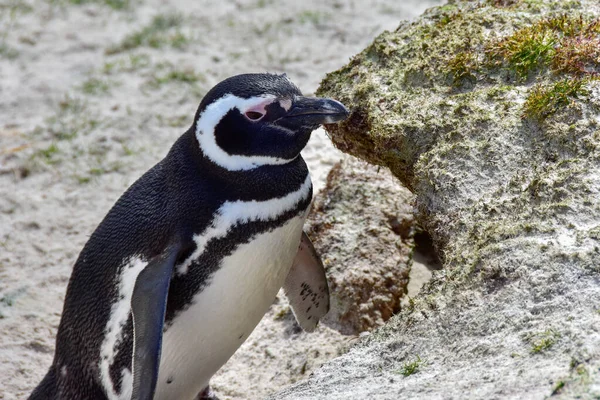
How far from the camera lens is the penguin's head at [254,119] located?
259cm

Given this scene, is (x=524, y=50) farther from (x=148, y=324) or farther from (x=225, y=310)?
(x=148, y=324)

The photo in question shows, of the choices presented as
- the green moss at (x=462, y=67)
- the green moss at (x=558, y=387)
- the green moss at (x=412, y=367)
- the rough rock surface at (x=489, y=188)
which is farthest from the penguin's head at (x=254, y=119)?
the green moss at (x=558, y=387)

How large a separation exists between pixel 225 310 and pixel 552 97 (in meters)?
1.30

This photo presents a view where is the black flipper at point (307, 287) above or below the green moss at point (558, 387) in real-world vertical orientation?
below

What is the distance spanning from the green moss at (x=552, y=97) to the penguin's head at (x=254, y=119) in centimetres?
61

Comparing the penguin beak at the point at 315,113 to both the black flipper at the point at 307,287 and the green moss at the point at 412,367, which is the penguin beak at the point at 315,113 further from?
the green moss at the point at 412,367

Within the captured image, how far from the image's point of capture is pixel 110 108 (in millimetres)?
5359

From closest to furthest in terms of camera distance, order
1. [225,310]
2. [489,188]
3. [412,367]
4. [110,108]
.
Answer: [412,367], [489,188], [225,310], [110,108]

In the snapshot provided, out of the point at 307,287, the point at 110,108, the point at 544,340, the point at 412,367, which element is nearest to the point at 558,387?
the point at 544,340

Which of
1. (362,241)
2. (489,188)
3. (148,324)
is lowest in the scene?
(362,241)

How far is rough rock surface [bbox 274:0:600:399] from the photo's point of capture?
1.99 m

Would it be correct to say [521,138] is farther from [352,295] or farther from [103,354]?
[103,354]

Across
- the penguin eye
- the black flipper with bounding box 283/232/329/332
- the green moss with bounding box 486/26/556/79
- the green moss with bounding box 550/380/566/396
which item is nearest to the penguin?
the penguin eye

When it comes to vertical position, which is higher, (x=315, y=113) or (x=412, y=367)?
(x=315, y=113)
